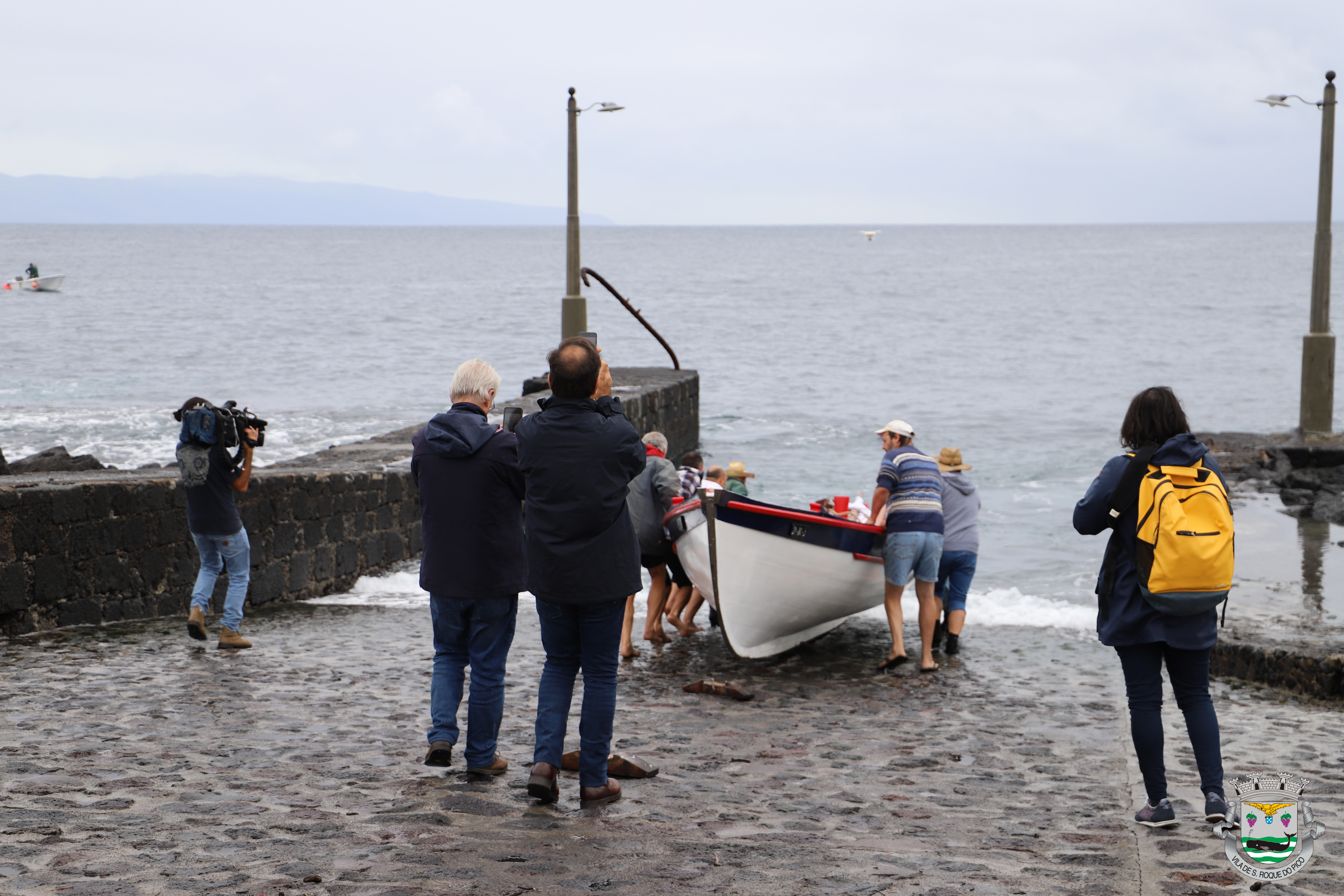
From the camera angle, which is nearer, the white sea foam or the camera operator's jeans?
the camera operator's jeans

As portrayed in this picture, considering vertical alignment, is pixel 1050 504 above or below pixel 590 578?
below

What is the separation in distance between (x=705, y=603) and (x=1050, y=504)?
10077mm

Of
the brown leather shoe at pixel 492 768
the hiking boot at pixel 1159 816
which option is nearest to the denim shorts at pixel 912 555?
the hiking boot at pixel 1159 816

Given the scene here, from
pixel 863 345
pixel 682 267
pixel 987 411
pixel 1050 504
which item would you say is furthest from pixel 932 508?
pixel 682 267

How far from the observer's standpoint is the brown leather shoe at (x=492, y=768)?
5418mm

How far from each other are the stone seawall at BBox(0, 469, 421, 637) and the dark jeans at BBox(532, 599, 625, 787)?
4.69 metres

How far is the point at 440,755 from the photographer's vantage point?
18.3ft

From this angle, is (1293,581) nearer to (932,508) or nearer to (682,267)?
(932,508)

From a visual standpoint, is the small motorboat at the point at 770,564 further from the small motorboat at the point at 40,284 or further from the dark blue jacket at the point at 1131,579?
the small motorboat at the point at 40,284

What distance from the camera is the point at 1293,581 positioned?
495 inches

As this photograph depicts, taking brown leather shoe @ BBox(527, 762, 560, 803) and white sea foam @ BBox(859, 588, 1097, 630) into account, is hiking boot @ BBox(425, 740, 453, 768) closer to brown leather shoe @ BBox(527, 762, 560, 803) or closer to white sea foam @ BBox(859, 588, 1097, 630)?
brown leather shoe @ BBox(527, 762, 560, 803)

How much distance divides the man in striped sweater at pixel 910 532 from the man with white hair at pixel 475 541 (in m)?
4.20

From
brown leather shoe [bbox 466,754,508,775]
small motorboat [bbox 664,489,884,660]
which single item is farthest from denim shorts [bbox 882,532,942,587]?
brown leather shoe [bbox 466,754,508,775]

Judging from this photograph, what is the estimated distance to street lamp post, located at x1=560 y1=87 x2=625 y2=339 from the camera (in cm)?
1962
